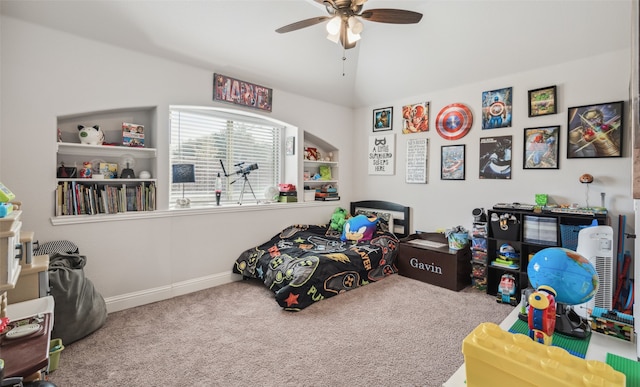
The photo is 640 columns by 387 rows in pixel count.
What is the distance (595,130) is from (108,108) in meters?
4.37

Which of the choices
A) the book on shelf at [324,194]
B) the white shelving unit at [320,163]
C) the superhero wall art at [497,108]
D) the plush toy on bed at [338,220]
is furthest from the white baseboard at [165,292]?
the superhero wall art at [497,108]

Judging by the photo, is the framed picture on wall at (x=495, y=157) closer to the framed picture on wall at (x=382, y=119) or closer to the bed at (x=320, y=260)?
the bed at (x=320, y=260)

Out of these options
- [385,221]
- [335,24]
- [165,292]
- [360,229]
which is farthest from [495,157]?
[165,292]

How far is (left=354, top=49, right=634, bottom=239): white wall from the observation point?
272 cm

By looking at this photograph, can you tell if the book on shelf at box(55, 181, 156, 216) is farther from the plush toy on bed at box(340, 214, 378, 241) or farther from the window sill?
the plush toy on bed at box(340, 214, 378, 241)

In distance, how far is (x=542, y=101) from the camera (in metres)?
3.10

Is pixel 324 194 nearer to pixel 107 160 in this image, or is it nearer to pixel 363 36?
pixel 363 36

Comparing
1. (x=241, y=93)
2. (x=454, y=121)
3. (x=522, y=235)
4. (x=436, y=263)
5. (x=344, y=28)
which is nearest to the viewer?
(x=344, y=28)

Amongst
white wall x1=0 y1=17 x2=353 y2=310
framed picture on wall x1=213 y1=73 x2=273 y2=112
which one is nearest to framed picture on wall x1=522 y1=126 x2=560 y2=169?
framed picture on wall x1=213 y1=73 x2=273 y2=112

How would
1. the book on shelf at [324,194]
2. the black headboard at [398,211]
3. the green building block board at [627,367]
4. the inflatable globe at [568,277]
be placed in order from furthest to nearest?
the book on shelf at [324,194]
the black headboard at [398,211]
the inflatable globe at [568,277]
the green building block board at [627,367]

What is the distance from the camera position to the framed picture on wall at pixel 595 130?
106 inches

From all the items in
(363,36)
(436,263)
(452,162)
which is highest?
(363,36)

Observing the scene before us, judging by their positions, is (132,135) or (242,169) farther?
(242,169)

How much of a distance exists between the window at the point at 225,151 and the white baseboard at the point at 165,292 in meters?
0.89
